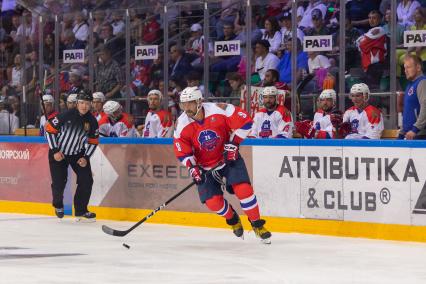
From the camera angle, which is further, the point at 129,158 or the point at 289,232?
the point at 129,158

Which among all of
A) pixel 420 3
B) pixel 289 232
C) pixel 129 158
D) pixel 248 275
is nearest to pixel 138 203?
pixel 129 158

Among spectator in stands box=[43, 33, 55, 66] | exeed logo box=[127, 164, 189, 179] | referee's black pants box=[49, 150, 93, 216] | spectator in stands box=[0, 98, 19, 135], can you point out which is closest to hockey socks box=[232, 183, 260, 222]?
exeed logo box=[127, 164, 189, 179]

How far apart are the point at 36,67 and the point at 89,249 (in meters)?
8.30

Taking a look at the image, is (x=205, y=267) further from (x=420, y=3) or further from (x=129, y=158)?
(x=420, y=3)

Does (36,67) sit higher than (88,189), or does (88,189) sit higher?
(36,67)

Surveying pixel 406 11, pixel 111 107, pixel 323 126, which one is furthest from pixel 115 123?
pixel 406 11

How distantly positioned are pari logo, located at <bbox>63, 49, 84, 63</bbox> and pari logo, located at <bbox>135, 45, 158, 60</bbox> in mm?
1393

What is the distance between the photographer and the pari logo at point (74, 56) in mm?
16938

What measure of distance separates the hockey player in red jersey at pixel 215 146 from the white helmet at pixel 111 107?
14.7 feet

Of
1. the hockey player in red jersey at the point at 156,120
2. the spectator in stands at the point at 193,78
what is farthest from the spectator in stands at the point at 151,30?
the hockey player in red jersey at the point at 156,120

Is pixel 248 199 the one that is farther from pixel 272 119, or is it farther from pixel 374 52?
pixel 374 52

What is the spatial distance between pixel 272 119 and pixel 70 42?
5067 millimetres

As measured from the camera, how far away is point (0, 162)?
14.5 m

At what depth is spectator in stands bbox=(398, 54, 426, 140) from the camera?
10891mm
